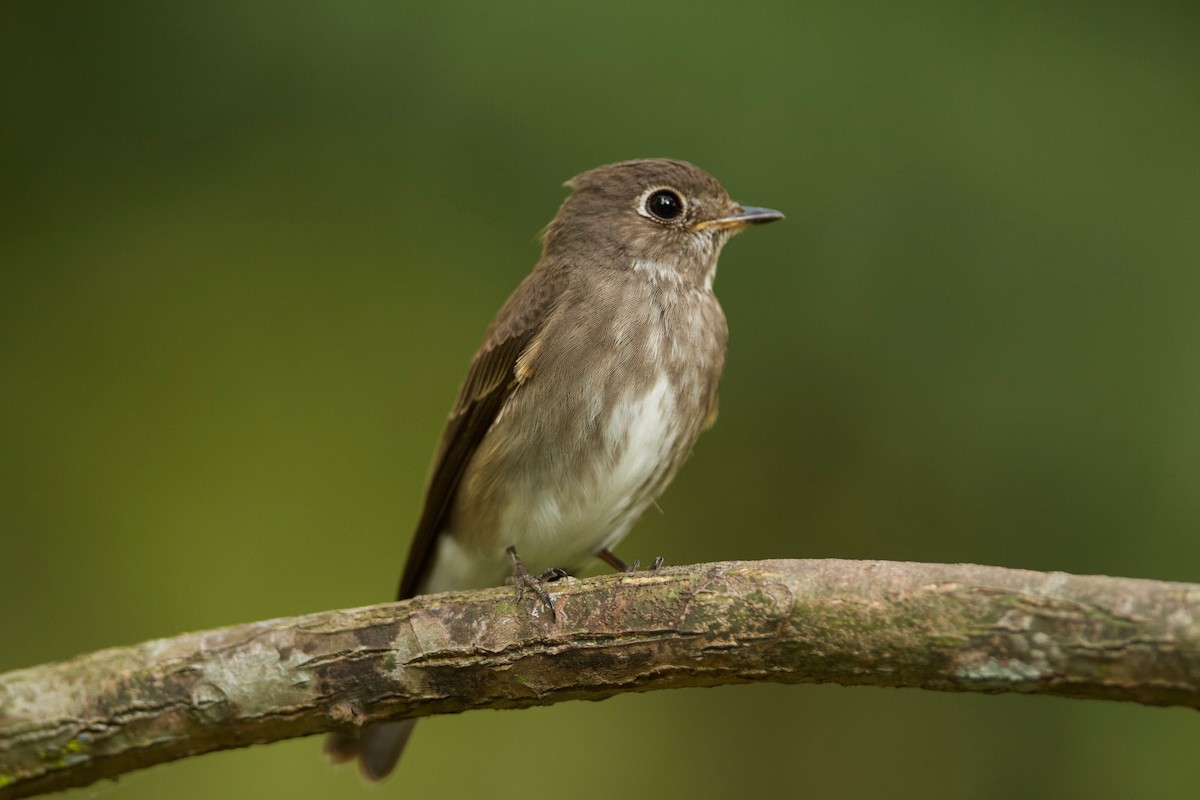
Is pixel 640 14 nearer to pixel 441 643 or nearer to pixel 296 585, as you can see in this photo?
pixel 441 643

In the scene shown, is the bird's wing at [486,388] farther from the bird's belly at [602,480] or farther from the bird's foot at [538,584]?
the bird's foot at [538,584]

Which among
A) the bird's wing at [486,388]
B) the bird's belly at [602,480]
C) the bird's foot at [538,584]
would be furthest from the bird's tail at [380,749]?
the bird's foot at [538,584]

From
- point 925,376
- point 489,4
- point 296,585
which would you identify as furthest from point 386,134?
point 925,376

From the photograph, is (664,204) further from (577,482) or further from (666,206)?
(577,482)

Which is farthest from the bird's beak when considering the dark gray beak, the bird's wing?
the bird's wing

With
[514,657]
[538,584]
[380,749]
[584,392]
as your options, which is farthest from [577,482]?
[380,749]

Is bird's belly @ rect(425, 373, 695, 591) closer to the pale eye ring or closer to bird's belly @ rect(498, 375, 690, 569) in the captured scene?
bird's belly @ rect(498, 375, 690, 569)
